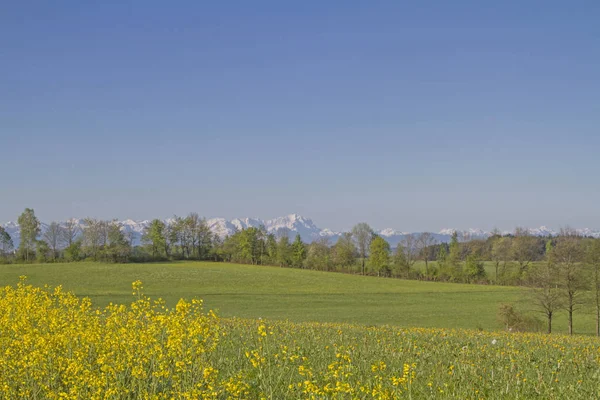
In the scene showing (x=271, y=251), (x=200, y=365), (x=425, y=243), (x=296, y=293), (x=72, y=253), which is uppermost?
(x=200, y=365)

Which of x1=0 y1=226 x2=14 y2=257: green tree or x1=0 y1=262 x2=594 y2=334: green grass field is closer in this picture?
x1=0 y1=262 x2=594 y2=334: green grass field

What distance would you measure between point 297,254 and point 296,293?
38.8 metres

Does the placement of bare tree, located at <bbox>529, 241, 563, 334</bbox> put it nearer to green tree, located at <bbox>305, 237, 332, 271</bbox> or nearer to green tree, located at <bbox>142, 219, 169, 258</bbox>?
green tree, located at <bbox>305, 237, 332, 271</bbox>

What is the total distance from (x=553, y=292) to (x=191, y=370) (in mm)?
42645

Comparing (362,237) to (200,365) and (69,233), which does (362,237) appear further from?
(200,365)

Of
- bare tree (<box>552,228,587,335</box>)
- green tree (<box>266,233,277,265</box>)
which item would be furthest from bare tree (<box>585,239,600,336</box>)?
green tree (<box>266,233,277,265</box>)

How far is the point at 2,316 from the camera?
8898 millimetres

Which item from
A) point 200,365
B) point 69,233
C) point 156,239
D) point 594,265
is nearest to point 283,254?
point 156,239

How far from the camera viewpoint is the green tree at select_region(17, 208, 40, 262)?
105 m

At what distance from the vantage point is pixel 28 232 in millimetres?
105250

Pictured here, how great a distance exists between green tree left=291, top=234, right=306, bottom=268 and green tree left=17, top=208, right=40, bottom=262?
54.7m

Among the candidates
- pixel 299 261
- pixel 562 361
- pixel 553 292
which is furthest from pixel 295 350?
pixel 299 261

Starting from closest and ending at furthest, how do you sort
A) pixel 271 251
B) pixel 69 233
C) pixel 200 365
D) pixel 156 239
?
pixel 200 365 → pixel 271 251 → pixel 156 239 → pixel 69 233

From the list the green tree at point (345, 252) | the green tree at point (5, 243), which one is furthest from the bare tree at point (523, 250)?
the green tree at point (5, 243)
